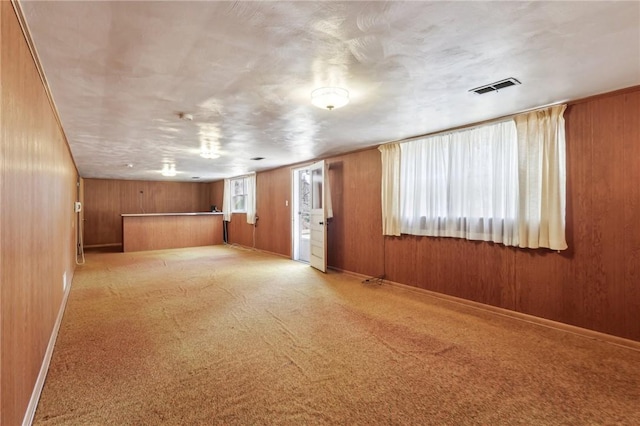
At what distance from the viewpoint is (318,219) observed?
5.61m

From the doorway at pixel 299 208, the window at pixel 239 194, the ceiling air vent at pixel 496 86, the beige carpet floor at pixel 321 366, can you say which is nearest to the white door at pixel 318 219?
the doorway at pixel 299 208

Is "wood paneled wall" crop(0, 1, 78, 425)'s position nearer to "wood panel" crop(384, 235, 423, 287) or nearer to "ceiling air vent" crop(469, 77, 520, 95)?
"ceiling air vent" crop(469, 77, 520, 95)

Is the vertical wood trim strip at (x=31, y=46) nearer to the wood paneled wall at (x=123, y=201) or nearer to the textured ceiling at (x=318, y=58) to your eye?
the textured ceiling at (x=318, y=58)

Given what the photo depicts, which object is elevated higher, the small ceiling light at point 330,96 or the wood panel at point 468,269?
the small ceiling light at point 330,96

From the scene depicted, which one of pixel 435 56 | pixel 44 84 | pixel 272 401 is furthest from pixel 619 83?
pixel 44 84

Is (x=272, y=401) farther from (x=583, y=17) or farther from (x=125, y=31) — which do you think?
(x=583, y=17)

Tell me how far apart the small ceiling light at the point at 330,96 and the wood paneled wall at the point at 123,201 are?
9.39 m

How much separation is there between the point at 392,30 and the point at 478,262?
9.39 ft

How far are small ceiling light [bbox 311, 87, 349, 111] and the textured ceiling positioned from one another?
64 millimetres

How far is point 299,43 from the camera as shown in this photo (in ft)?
6.15

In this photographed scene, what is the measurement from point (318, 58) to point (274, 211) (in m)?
5.61

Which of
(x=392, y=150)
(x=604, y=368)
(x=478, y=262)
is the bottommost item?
(x=604, y=368)

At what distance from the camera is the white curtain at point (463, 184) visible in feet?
11.0

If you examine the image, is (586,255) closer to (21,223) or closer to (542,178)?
(542,178)
